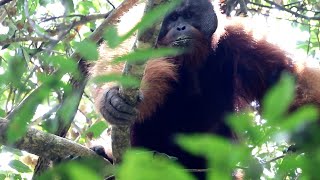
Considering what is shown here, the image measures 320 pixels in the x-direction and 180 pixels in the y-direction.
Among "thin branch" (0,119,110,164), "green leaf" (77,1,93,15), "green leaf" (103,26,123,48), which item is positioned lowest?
"green leaf" (103,26,123,48)

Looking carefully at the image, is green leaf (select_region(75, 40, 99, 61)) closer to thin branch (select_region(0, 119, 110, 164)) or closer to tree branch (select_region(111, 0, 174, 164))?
tree branch (select_region(111, 0, 174, 164))

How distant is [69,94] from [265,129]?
380mm

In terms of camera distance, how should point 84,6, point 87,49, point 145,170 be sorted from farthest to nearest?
1. point 84,6
2. point 87,49
3. point 145,170

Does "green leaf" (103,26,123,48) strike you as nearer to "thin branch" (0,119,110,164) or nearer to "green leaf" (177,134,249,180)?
"green leaf" (177,134,249,180)

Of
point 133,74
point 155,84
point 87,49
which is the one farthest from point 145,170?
point 155,84

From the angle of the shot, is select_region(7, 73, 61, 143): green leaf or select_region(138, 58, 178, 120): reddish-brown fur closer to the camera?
select_region(7, 73, 61, 143): green leaf

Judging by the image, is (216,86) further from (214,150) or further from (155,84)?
(214,150)

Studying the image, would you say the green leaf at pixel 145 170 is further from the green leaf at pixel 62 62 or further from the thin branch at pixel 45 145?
the thin branch at pixel 45 145

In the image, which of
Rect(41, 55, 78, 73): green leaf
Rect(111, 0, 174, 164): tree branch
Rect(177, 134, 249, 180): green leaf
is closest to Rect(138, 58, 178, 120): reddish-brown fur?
Rect(111, 0, 174, 164): tree branch

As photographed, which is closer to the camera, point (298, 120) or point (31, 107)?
point (298, 120)

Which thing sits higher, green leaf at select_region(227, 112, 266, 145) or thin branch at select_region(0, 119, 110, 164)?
thin branch at select_region(0, 119, 110, 164)

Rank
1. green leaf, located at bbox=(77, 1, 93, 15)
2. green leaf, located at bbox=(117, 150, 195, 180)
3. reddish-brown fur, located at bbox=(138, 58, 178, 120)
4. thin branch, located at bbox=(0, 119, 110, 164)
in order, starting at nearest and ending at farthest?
green leaf, located at bbox=(117, 150, 195, 180) → thin branch, located at bbox=(0, 119, 110, 164) → reddish-brown fur, located at bbox=(138, 58, 178, 120) → green leaf, located at bbox=(77, 1, 93, 15)

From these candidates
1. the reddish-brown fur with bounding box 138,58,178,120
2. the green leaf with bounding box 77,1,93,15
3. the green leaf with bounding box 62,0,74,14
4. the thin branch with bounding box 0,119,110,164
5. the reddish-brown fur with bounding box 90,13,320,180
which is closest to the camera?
the green leaf with bounding box 62,0,74,14

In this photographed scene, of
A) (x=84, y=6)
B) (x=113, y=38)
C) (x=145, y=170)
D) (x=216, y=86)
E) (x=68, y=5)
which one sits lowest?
(x=145, y=170)
